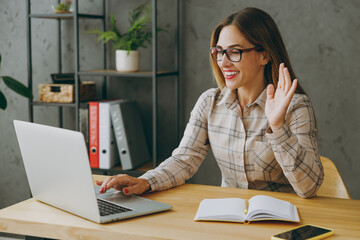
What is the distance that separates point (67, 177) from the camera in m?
1.27

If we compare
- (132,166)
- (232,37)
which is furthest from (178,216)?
(132,166)

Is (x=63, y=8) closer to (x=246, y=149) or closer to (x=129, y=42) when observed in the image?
(x=129, y=42)

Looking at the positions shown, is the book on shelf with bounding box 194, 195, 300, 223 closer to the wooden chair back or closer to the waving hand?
the waving hand

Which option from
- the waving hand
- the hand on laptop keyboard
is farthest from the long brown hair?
the hand on laptop keyboard

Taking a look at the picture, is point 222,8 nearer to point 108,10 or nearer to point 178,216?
point 108,10

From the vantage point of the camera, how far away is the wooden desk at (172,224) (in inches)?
46.6

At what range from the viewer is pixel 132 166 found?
9.09 feet

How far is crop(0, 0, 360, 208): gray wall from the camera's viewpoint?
8.57 ft

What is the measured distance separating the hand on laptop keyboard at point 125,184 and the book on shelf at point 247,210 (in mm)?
246

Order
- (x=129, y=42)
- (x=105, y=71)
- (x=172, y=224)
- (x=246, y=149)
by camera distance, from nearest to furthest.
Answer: (x=172, y=224) → (x=246, y=149) → (x=129, y=42) → (x=105, y=71)

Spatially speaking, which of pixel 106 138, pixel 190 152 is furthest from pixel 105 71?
pixel 190 152

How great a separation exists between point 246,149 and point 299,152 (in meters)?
0.32

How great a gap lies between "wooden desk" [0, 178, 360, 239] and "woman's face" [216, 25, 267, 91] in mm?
545

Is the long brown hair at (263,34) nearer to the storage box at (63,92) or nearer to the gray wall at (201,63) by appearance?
the gray wall at (201,63)
